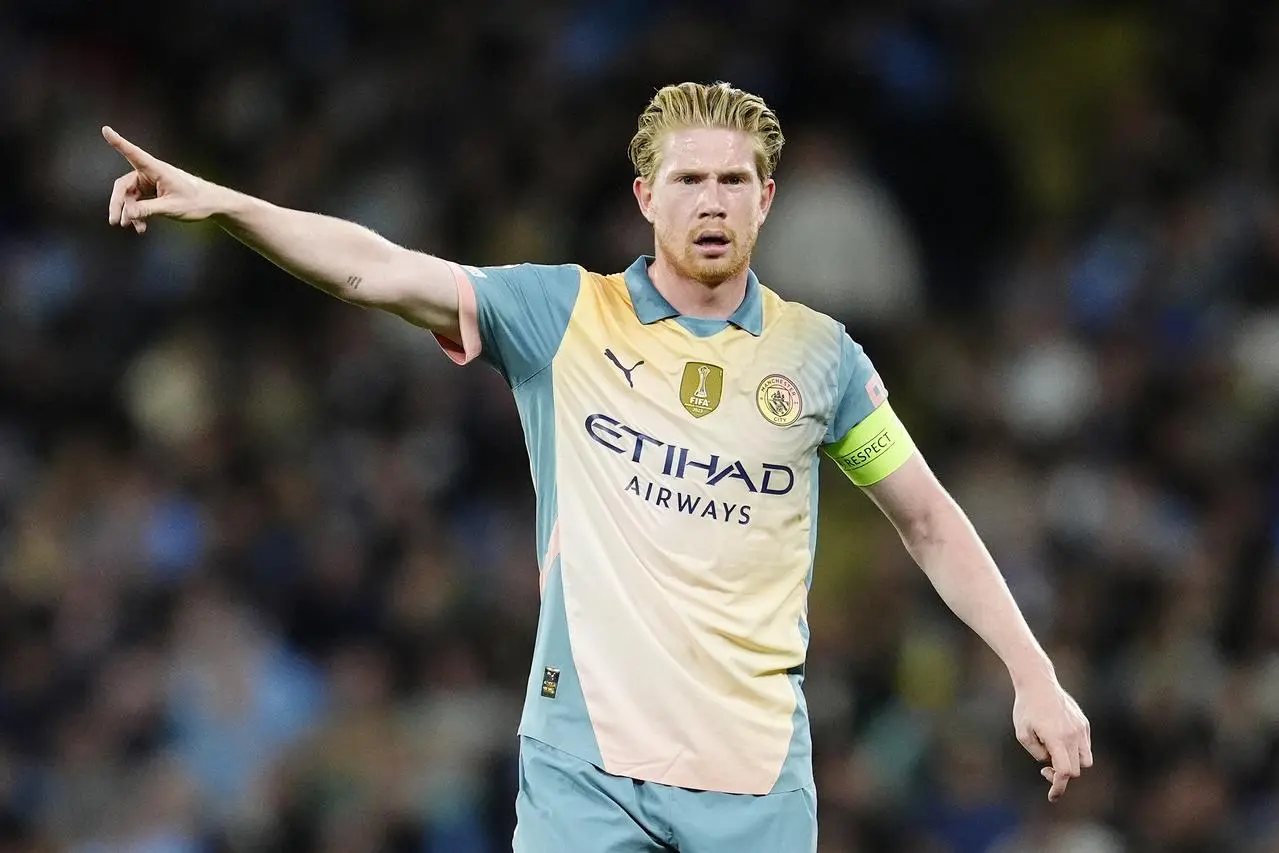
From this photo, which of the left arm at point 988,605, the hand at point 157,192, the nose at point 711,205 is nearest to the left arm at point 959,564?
the left arm at point 988,605

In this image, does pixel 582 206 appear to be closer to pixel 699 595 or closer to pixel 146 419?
pixel 146 419

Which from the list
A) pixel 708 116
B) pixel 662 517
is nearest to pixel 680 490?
pixel 662 517

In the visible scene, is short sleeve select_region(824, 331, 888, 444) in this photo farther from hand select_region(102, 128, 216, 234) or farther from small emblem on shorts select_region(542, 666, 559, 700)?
hand select_region(102, 128, 216, 234)

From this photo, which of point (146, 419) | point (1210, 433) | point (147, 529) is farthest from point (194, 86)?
point (1210, 433)

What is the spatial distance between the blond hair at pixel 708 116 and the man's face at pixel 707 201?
2cm

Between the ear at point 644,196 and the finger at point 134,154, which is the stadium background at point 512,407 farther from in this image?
the finger at point 134,154

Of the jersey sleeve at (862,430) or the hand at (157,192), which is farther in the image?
the jersey sleeve at (862,430)

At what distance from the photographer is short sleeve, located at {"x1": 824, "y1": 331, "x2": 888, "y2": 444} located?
16.0 ft

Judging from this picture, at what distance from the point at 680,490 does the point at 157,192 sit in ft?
4.54

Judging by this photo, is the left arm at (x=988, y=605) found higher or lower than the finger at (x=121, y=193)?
lower

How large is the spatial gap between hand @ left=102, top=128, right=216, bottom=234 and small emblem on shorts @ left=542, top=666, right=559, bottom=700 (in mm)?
1323

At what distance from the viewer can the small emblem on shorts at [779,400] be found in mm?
4695

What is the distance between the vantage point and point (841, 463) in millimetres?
5000

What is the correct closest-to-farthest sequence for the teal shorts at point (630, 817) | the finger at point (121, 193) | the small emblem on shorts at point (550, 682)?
1. the finger at point (121, 193)
2. the teal shorts at point (630, 817)
3. the small emblem on shorts at point (550, 682)
